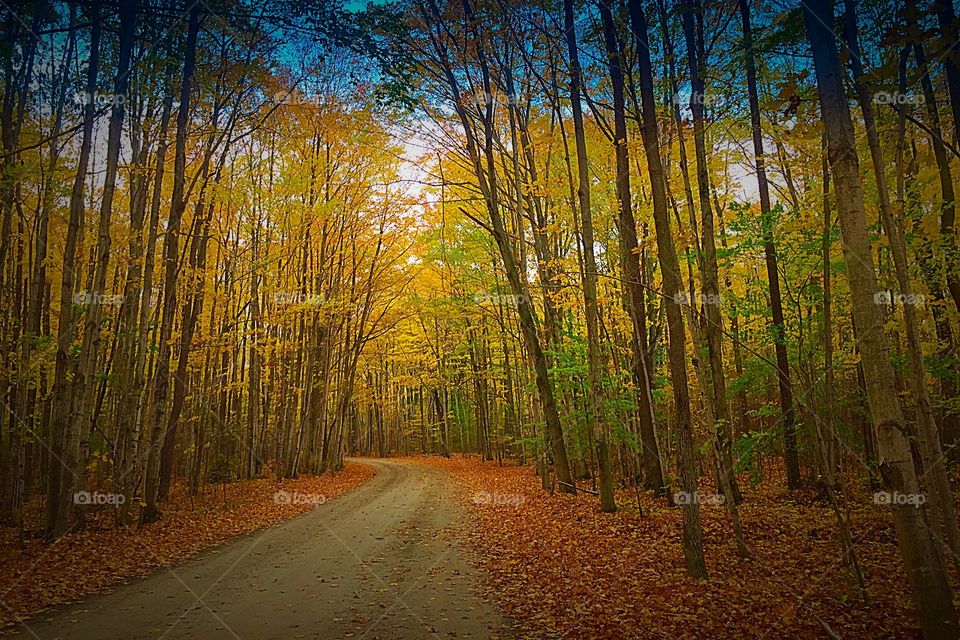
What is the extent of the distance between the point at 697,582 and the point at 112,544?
989 cm

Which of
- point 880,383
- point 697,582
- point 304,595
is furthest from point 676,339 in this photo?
point 304,595

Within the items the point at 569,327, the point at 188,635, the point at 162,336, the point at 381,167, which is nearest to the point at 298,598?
the point at 188,635

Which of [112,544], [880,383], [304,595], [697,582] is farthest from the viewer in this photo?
[112,544]

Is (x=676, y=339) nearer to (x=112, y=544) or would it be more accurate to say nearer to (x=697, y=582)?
(x=697, y=582)

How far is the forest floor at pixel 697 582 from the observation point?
4.80 m

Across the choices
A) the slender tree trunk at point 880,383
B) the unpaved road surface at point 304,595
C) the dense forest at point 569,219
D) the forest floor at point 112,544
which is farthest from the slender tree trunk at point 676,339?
the forest floor at point 112,544

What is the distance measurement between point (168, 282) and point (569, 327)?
1020cm

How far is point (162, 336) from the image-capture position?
427 inches

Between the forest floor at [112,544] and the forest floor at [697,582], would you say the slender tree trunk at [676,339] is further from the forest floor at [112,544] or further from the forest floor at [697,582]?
the forest floor at [112,544]

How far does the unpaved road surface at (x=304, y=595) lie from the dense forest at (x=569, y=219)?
3178 millimetres

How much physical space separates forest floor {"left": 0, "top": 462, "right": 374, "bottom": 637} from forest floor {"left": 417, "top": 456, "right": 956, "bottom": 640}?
212 inches

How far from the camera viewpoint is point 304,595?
6266 millimetres

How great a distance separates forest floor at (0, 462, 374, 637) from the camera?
661cm

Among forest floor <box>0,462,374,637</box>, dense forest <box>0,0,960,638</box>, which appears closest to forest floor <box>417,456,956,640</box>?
dense forest <box>0,0,960,638</box>
